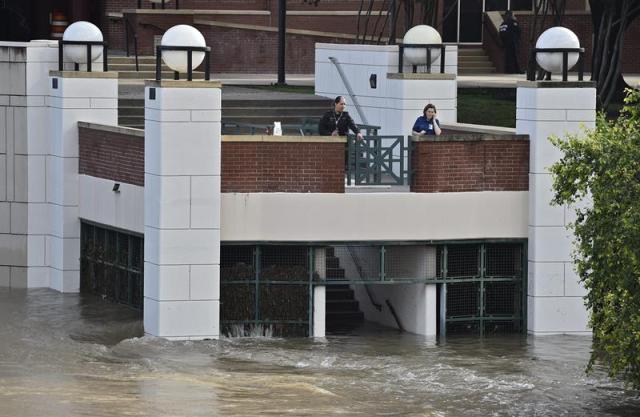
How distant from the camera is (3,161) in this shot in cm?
3297

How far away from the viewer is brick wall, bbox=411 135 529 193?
28.6 meters

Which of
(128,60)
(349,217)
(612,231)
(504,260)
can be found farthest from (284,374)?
(128,60)

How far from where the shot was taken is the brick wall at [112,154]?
97.2 feet

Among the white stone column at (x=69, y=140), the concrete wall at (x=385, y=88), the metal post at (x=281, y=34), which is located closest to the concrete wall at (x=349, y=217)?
the concrete wall at (x=385, y=88)

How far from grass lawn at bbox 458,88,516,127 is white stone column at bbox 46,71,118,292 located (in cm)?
1023

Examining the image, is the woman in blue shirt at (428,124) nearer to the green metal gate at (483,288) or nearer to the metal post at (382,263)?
the green metal gate at (483,288)

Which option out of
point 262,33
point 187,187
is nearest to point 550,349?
point 187,187

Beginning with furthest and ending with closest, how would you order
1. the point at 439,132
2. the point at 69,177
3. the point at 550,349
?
the point at 69,177 < the point at 439,132 < the point at 550,349

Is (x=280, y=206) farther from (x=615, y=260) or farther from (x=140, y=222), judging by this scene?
(x=615, y=260)

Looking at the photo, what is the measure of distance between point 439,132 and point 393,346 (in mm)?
4116

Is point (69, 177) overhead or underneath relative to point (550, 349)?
overhead

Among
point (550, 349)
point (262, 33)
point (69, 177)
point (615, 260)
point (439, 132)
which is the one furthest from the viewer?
point (262, 33)

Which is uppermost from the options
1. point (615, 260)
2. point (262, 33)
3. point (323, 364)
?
point (262, 33)

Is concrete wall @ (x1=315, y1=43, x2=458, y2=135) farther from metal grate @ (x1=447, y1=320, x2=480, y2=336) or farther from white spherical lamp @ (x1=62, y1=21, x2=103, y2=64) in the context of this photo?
white spherical lamp @ (x1=62, y1=21, x2=103, y2=64)
